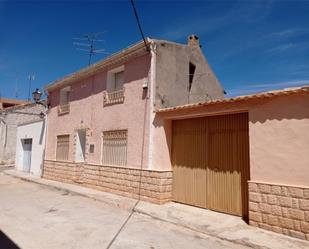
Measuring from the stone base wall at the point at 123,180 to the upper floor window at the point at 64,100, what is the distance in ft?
9.89

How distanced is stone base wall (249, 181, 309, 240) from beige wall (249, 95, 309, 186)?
0.64 ft

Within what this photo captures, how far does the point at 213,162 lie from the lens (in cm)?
877

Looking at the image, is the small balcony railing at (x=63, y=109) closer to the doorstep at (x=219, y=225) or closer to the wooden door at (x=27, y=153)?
the wooden door at (x=27, y=153)

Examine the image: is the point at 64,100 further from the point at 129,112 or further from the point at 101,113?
the point at 129,112

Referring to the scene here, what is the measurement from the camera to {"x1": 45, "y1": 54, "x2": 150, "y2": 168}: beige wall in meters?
10.7

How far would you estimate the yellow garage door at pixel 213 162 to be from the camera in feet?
26.4

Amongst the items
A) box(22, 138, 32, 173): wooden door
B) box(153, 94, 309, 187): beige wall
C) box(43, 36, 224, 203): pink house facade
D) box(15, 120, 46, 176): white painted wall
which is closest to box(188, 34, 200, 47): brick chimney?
box(43, 36, 224, 203): pink house facade

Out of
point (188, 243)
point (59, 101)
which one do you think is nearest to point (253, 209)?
point (188, 243)

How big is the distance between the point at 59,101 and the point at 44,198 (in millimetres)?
7107

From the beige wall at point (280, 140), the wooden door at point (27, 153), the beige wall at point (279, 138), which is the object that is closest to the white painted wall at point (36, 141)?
the wooden door at point (27, 153)

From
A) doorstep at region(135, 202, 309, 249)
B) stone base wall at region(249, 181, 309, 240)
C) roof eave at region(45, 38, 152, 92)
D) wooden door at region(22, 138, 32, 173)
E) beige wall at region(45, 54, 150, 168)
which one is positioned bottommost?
doorstep at region(135, 202, 309, 249)

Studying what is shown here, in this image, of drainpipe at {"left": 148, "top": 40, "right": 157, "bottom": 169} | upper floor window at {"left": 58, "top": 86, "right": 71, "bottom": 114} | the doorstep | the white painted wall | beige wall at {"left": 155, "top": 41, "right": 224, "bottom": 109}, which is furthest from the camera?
the white painted wall

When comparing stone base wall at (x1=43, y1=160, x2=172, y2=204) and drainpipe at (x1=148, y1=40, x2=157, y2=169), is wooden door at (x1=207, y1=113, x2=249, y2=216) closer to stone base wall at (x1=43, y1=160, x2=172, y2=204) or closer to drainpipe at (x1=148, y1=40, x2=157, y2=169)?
stone base wall at (x1=43, y1=160, x2=172, y2=204)

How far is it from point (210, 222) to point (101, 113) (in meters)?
7.19
